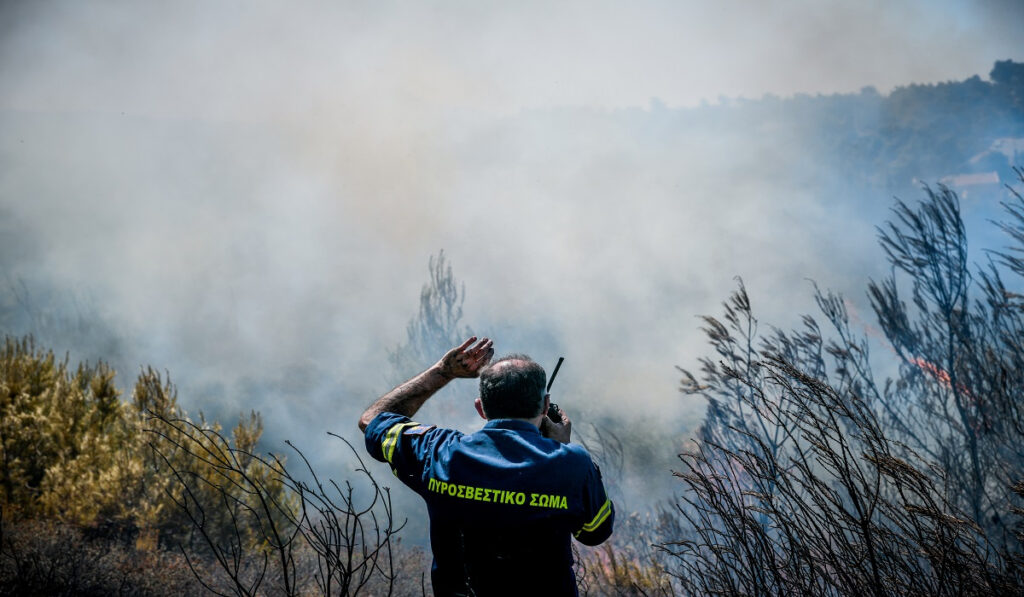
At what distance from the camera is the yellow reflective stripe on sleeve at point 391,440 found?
2.05 meters

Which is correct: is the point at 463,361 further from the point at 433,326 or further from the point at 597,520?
the point at 433,326

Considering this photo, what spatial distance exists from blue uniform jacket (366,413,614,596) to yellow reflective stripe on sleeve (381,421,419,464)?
108mm

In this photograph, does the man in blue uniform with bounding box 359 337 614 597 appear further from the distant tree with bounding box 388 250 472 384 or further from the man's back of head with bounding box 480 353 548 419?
the distant tree with bounding box 388 250 472 384

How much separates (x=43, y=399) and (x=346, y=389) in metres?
13.3

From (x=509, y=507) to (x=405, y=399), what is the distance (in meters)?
0.63

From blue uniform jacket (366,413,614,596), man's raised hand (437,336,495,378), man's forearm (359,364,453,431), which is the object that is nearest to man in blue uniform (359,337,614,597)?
blue uniform jacket (366,413,614,596)

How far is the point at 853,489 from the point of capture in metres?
1.99

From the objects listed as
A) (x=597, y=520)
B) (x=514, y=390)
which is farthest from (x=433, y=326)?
(x=597, y=520)

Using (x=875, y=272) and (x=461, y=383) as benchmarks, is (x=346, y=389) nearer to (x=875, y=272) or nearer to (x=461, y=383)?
(x=461, y=383)

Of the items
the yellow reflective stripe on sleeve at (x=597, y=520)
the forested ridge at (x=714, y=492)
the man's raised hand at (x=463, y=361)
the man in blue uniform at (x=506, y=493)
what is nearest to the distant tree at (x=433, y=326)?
the forested ridge at (x=714, y=492)

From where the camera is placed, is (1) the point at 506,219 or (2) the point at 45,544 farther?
(1) the point at 506,219

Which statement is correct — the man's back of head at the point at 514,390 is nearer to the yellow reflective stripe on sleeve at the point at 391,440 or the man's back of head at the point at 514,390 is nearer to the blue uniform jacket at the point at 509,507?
the blue uniform jacket at the point at 509,507

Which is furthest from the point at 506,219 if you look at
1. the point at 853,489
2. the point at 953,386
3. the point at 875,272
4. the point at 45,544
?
the point at 853,489

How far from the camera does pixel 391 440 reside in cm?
207
